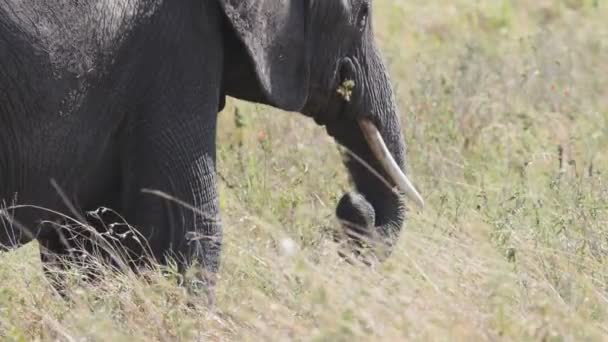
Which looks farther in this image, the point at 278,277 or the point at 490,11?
the point at 490,11

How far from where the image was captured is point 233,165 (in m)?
8.87

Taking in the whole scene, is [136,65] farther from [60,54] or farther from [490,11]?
[490,11]

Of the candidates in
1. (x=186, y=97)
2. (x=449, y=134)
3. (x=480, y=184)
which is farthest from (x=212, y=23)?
(x=449, y=134)

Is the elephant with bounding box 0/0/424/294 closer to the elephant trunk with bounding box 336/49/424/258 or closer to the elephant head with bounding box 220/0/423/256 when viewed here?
the elephant head with bounding box 220/0/423/256

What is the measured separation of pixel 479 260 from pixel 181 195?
1054 millimetres

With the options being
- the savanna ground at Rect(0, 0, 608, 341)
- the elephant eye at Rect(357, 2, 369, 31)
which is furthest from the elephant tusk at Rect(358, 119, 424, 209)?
the elephant eye at Rect(357, 2, 369, 31)

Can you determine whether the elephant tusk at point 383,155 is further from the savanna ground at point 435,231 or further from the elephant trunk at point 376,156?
the savanna ground at point 435,231

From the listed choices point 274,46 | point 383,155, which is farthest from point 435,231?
point 274,46

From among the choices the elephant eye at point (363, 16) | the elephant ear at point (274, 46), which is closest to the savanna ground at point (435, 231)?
the elephant ear at point (274, 46)

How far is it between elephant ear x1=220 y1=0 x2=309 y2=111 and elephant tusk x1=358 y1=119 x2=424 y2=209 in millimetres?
458

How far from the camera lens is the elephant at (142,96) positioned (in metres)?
5.89

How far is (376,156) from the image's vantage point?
23.6 ft

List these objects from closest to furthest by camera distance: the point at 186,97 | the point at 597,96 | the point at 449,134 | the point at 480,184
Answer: the point at 186,97 < the point at 480,184 < the point at 449,134 < the point at 597,96

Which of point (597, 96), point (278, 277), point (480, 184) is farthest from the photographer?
point (597, 96)
